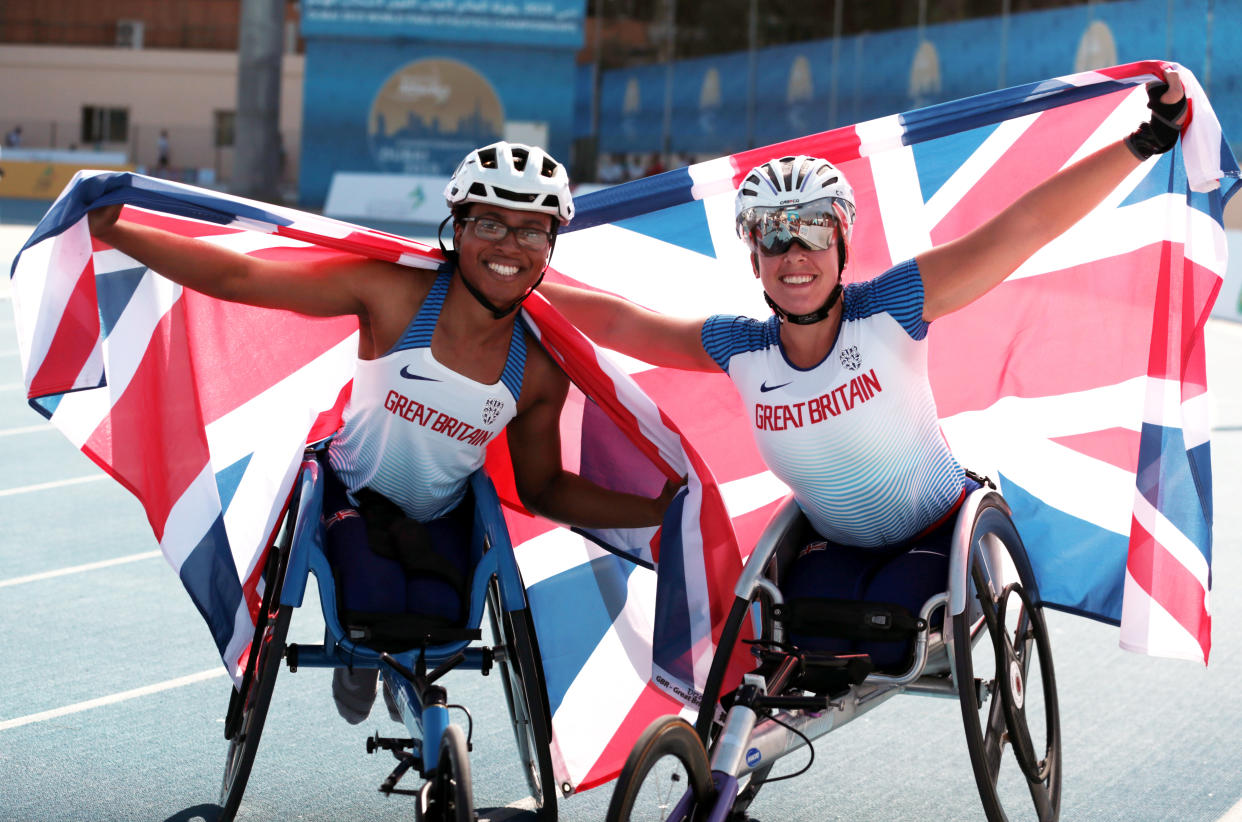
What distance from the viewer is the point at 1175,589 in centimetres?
387

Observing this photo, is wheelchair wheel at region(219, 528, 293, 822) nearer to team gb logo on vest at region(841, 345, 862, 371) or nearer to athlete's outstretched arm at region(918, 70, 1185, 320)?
team gb logo on vest at region(841, 345, 862, 371)

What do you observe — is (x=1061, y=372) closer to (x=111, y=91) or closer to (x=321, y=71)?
(x=321, y=71)

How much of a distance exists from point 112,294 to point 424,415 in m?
1.00

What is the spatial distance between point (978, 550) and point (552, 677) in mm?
1479

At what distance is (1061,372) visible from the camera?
14.5 feet

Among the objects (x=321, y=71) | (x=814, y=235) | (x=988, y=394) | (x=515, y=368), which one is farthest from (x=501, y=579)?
(x=321, y=71)

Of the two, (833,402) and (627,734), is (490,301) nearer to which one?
(833,402)

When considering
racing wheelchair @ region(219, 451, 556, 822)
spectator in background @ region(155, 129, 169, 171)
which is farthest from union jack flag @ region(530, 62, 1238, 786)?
spectator in background @ region(155, 129, 169, 171)

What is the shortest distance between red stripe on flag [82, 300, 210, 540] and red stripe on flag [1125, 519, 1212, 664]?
2682 mm

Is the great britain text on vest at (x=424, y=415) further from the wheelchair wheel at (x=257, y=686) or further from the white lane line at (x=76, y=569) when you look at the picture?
the white lane line at (x=76, y=569)

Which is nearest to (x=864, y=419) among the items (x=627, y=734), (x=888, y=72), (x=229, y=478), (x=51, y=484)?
(x=627, y=734)

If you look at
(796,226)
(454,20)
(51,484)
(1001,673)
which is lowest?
(51,484)

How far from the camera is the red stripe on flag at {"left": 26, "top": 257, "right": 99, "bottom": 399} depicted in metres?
3.77

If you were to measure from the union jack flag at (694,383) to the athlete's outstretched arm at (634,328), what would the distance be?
0.50 feet
